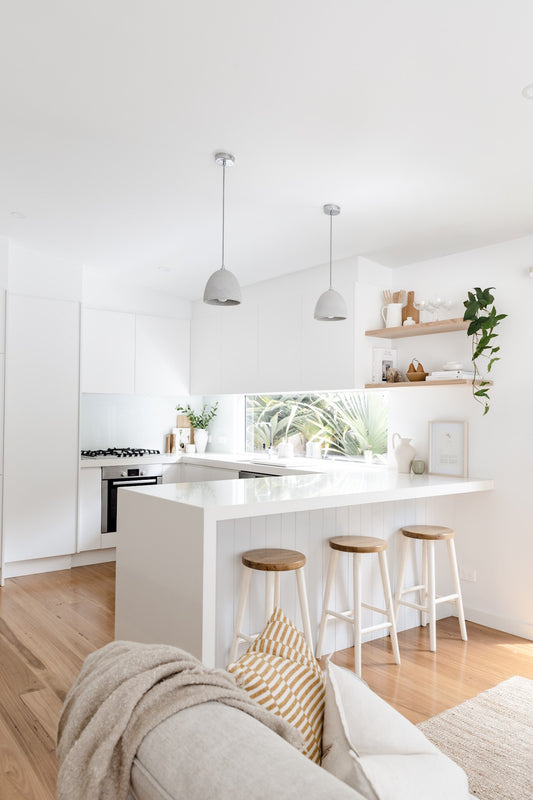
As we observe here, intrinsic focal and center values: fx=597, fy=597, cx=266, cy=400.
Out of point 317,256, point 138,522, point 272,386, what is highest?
point 317,256

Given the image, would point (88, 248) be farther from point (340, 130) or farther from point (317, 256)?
point (340, 130)

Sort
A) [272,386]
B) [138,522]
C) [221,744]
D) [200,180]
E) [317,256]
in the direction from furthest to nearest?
[272,386] < [317,256] < [200,180] < [138,522] < [221,744]

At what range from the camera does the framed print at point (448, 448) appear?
13.3ft

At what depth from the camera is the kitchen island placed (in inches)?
98.3

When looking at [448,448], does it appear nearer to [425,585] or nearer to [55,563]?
[425,585]

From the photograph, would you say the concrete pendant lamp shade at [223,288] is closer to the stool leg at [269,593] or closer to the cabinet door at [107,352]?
the stool leg at [269,593]

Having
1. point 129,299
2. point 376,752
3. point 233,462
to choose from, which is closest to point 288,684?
point 376,752

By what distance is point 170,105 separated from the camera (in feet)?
8.22

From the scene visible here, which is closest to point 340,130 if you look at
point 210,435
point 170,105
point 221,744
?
point 170,105

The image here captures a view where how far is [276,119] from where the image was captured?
8.43ft

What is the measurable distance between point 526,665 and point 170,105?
3360 millimetres

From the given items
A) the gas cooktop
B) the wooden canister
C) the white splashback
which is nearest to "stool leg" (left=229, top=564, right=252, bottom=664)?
the wooden canister

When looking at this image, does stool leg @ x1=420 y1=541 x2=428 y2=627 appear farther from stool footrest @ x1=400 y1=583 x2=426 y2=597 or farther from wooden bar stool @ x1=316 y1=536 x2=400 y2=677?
wooden bar stool @ x1=316 y1=536 x2=400 y2=677

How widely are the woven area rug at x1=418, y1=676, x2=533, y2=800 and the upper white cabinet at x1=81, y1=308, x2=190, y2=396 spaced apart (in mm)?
3972
